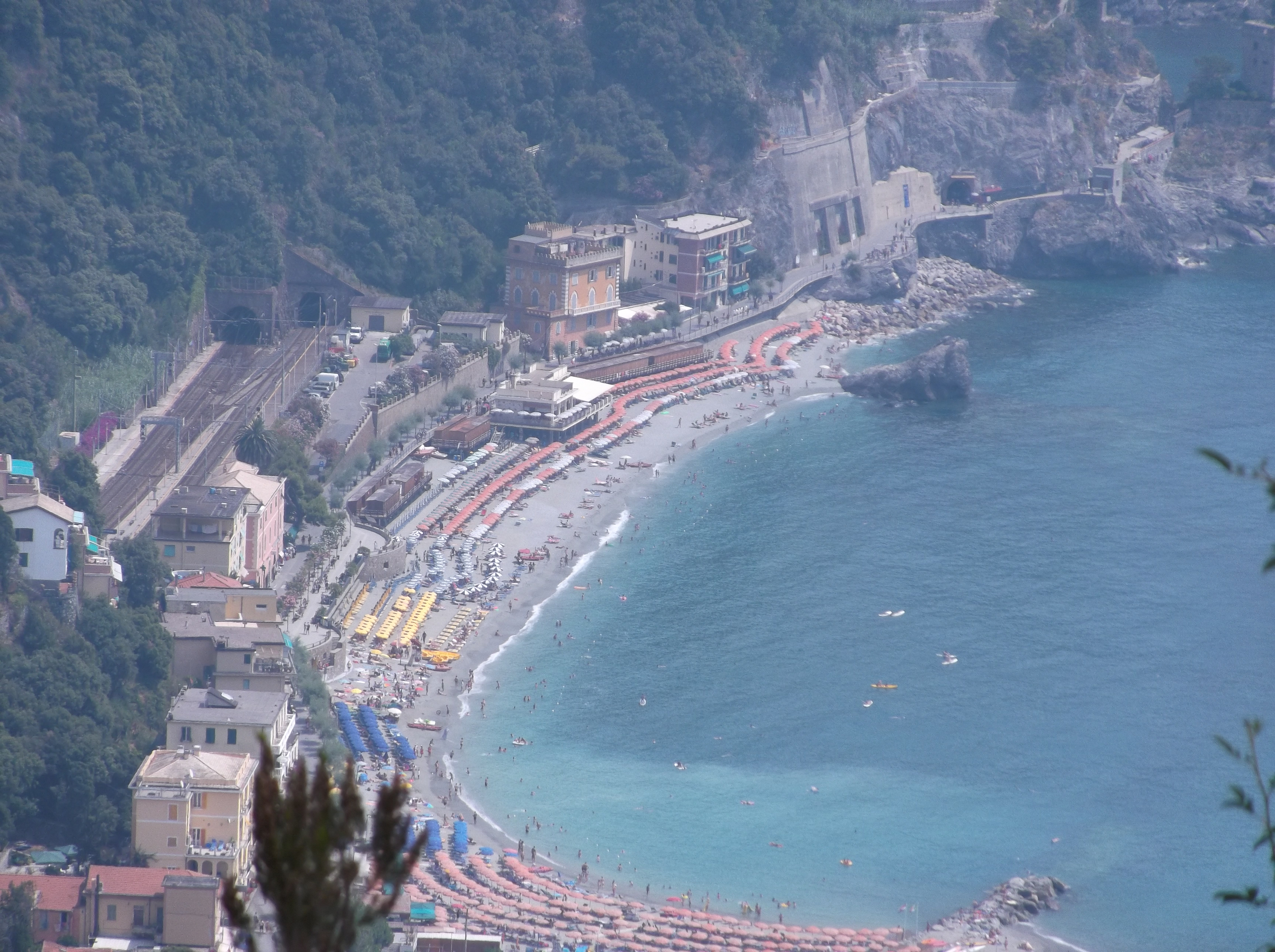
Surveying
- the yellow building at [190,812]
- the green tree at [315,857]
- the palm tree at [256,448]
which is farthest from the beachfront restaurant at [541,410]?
the green tree at [315,857]

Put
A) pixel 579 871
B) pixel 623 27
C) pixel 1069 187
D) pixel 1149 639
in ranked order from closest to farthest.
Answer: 1. pixel 579 871
2. pixel 1149 639
3. pixel 623 27
4. pixel 1069 187

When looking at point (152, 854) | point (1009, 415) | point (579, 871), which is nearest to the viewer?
point (152, 854)

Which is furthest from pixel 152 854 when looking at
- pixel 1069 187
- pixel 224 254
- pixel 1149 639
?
pixel 1069 187

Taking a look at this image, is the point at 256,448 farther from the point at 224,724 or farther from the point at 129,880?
the point at 129,880

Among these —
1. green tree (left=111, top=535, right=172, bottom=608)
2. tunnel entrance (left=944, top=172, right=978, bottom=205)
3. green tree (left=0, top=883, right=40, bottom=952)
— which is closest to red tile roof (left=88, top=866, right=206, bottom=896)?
green tree (left=0, top=883, right=40, bottom=952)

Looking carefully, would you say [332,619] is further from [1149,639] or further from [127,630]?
[1149,639]

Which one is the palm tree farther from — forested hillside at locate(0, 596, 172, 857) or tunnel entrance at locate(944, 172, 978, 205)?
tunnel entrance at locate(944, 172, 978, 205)

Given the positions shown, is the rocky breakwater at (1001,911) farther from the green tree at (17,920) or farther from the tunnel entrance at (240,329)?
the tunnel entrance at (240,329)
